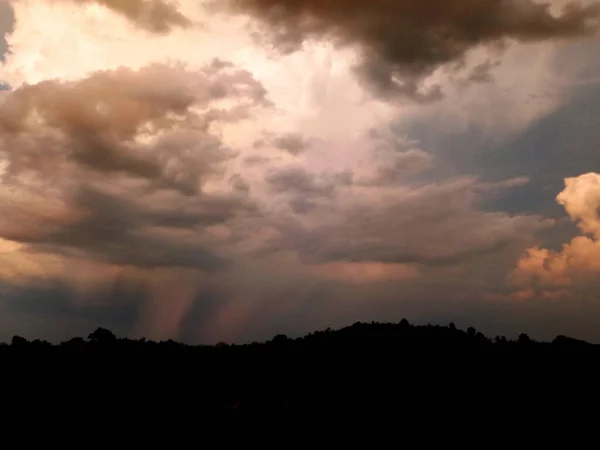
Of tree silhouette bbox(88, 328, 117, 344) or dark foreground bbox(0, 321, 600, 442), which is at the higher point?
tree silhouette bbox(88, 328, 117, 344)

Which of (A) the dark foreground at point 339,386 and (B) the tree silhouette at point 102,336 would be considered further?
(B) the tree silhouette at point 102,336

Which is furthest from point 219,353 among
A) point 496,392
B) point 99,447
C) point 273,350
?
point 496,392

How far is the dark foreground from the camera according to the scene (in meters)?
27.5

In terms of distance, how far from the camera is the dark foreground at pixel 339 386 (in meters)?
27.5

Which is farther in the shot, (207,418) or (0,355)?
(0,355)

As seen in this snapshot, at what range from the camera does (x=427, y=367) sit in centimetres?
3212

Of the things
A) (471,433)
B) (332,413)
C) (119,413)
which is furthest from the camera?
(119,413)

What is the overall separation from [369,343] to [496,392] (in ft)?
27.9

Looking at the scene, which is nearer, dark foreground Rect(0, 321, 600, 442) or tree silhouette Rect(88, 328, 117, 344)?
dark foreground Rect(0, 321, 600, 442)

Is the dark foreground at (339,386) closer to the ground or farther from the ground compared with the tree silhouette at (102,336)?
closer to the ground

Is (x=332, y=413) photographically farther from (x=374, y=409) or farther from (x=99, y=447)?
(x=99, y=447)

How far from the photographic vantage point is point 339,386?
3080 cm

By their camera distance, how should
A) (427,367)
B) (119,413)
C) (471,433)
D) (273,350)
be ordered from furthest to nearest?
(273,350)
(427,367)
(119,413)
(471,433)

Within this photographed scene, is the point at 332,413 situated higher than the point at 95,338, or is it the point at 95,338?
the point at 95,338
